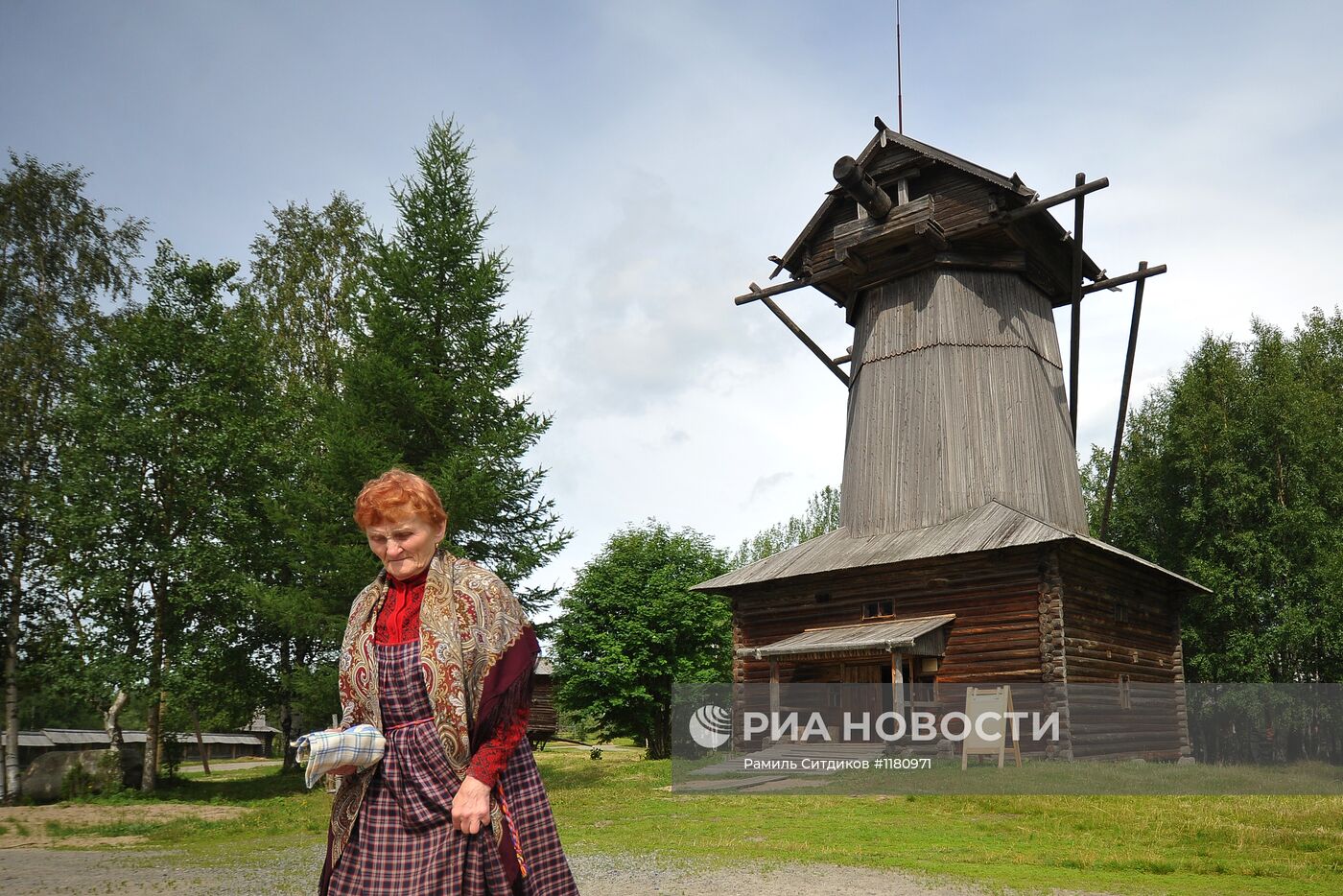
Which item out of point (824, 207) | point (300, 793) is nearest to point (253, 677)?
point (300, 793)

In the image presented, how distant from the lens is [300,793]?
2114 centimetres

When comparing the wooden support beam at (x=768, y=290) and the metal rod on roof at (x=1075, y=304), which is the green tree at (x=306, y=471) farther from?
the metal rod on roof at (x=1075, y=304)

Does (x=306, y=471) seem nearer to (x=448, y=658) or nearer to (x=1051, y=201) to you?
(x=1051, y=201)

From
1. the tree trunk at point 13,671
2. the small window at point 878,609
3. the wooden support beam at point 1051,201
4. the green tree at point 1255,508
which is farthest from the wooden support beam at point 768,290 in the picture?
the tree trunk at point 13,671

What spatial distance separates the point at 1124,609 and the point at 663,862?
15370 mm

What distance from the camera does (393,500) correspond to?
142 inches

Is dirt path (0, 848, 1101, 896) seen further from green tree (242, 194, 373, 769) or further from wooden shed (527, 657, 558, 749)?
wooden shed (527, 657, 558, 749)

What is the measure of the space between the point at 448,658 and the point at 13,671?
20898mm

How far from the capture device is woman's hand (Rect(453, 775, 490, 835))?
3307mm

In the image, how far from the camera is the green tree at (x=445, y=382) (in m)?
19.6

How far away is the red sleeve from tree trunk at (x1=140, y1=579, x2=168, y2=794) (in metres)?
19.9

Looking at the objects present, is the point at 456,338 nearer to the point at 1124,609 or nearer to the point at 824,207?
the point at 824,207

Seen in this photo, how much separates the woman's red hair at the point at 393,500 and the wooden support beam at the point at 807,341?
69.2 feet

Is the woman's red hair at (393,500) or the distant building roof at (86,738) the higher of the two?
the woman's red hair at (393,500)
